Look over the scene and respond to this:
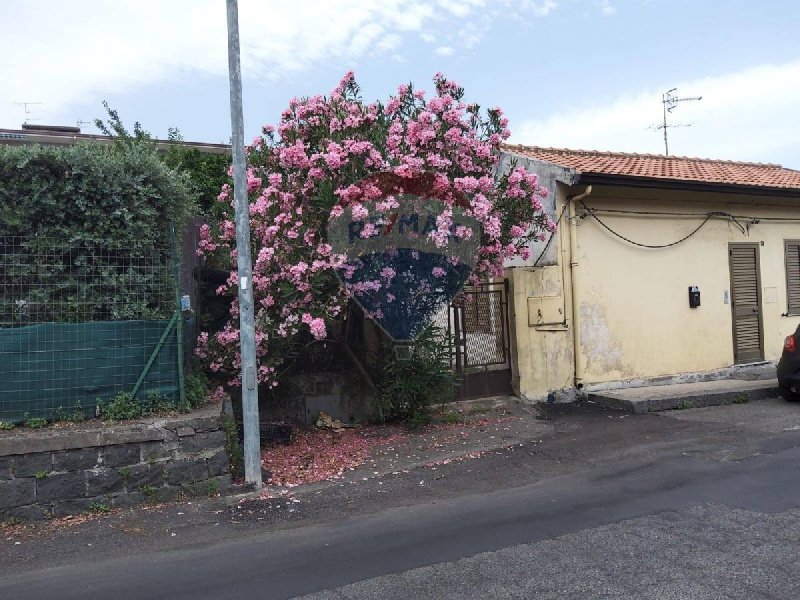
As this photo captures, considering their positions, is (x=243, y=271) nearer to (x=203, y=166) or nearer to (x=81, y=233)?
(x=81, y=233)

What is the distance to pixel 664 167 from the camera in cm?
1324

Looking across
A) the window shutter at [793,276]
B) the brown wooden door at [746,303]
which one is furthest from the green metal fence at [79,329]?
the window shutter at [793,276]

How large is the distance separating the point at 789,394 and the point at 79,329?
978 centimetres

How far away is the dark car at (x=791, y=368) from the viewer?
31.2ft

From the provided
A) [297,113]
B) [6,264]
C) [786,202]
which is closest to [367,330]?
[297,113]

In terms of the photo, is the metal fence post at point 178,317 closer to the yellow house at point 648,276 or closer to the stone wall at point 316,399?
the stone wall at point 316,399

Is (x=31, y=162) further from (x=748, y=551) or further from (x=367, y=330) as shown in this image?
(x=748, y=551)

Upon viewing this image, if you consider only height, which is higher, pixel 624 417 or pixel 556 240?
pixel 556 240

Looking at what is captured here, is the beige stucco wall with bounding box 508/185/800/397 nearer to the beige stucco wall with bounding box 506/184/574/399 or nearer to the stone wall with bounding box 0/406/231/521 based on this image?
the beige stucco wall with bounding box 506/184/574/399

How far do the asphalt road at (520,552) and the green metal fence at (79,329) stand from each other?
1877mm

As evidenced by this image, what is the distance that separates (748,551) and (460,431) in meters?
4.54

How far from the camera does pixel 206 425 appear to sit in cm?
615

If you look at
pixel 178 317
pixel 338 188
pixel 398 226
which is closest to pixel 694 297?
pixel 398 226

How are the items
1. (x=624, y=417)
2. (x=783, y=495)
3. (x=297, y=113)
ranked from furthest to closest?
(x=624, y=417) → (x=297, y=113) → (x=783, y=495)
